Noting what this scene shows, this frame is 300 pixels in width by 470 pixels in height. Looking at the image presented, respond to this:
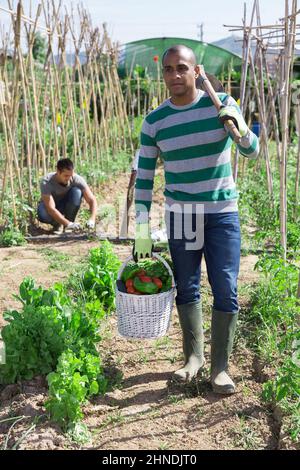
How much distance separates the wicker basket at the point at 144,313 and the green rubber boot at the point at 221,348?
24 cm

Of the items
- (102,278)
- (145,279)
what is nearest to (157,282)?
(145,279)

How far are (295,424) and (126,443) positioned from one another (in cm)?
67

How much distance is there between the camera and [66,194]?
5914 millimetres

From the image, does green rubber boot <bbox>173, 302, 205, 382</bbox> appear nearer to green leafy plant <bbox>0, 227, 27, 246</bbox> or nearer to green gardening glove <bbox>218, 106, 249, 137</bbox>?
green gardening glove <bbox>218, 106, 249, 137</bbox>

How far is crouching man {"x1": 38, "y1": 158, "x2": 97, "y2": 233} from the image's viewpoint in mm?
5566

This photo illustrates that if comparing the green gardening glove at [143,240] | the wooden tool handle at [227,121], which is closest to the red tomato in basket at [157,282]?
the green gardening glove at [143,240]

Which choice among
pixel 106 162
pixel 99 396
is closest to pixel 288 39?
pixel 99 396

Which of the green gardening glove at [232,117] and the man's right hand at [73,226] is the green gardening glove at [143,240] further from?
the man's right hand at [73,226]

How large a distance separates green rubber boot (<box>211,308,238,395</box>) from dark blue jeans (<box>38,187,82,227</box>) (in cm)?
337

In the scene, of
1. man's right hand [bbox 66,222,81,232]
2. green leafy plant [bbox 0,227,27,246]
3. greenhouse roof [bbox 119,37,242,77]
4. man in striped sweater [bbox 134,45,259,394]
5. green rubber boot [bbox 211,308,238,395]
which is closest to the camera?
man in striped sweater [bbox 134,45,259,394]

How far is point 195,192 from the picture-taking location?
2.57m

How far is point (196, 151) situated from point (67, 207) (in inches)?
140

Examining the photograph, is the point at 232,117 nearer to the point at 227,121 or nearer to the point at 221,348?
the point at 227,121

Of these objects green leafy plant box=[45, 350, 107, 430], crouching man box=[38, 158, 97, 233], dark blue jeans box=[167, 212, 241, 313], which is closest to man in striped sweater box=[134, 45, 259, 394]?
dark blue jeans box=[167, 212, 241, 313]
